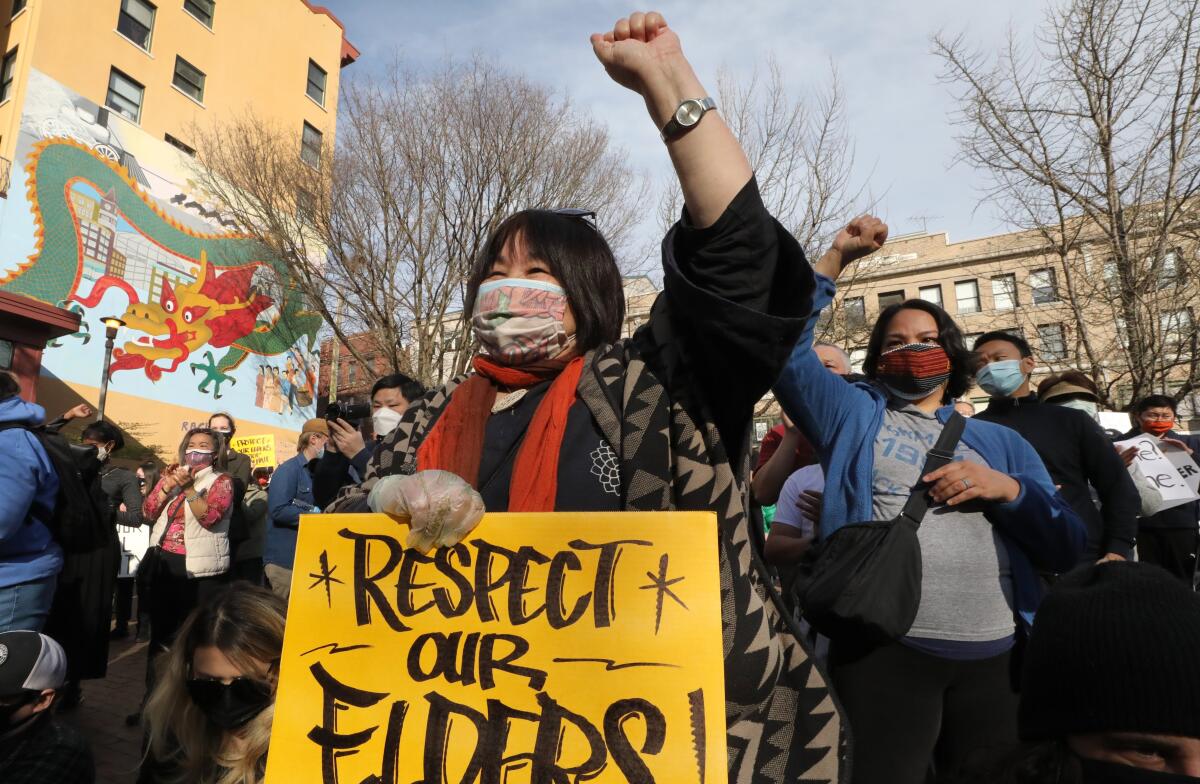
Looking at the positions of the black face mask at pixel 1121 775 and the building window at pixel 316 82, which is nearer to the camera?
the black face mask at pixel 1121 775

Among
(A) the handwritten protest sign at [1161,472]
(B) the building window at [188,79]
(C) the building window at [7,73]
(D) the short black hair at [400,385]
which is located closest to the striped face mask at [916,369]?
(D) the short black hair at [400,385]

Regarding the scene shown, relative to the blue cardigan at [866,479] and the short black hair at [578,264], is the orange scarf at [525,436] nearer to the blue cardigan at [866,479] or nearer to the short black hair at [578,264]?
the short black hair at [578,264]

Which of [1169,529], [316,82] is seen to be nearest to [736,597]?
[1169,529]

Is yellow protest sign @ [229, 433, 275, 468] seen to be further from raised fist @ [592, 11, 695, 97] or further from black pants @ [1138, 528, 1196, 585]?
raised fist @ [592, 11, 695, 97]

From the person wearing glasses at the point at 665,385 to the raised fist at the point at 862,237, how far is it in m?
0.72

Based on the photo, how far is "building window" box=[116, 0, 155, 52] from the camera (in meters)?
16.7

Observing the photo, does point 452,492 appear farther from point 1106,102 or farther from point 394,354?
point 394,354

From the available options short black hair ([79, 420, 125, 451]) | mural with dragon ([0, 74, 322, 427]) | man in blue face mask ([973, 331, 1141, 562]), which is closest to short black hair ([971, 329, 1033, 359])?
man in blue face mask ([973, 331, 1141, 562])

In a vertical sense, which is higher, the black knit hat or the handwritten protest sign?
the handwritten protest sign

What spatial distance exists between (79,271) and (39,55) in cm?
432

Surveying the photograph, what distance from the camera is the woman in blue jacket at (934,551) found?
203 cm

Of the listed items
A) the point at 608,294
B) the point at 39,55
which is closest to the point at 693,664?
the point at 608,294

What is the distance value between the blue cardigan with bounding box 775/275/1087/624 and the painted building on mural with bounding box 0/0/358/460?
47.6 feet

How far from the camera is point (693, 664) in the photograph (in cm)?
96
